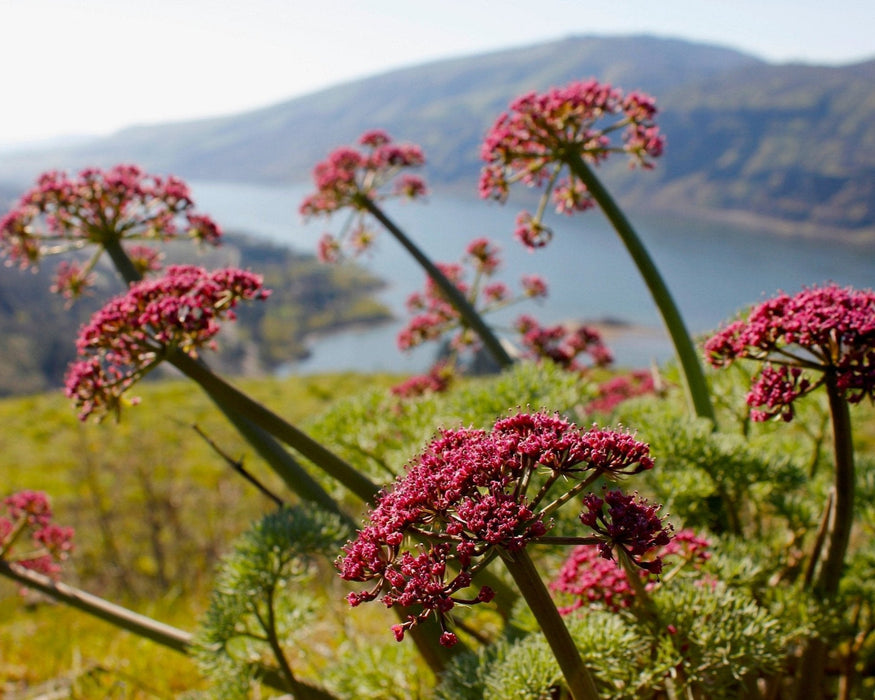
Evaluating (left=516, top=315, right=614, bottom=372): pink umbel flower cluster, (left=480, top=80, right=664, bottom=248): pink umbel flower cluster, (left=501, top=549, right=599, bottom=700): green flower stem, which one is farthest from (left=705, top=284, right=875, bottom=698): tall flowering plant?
(left=516, top=315, right=614, bottom=372): pink umbel flower cluster

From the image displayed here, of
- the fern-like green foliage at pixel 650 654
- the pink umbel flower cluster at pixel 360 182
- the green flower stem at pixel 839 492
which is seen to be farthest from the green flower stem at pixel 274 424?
the pink umbel flower cluster at pixel 360 182

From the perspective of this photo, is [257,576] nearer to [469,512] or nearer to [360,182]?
[469,512]

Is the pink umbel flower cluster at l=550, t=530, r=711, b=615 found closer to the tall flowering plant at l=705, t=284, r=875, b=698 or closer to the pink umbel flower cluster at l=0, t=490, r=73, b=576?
the tall flowering plant at l=705, t=284, r=875, b=698

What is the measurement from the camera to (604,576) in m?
2.57

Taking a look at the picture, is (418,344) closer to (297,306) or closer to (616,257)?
(616,257)

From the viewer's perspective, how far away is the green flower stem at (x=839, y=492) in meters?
2.31

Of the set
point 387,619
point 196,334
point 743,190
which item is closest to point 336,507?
point 196,334

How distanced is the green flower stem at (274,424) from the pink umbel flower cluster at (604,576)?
2.60ft

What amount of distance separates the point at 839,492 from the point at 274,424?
1.93m

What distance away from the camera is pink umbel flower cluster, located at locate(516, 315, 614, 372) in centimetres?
529

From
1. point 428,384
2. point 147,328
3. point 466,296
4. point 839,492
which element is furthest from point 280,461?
point 466,296

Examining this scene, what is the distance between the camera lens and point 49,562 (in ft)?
12.2

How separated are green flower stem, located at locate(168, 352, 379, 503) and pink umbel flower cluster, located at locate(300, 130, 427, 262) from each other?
245 centimetres

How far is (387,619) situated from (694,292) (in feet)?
259
